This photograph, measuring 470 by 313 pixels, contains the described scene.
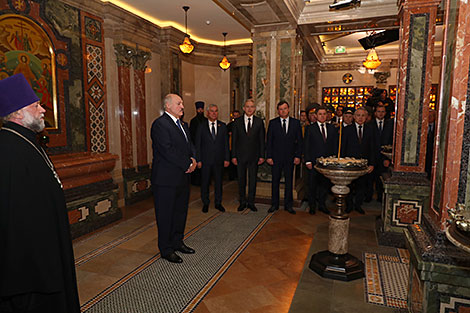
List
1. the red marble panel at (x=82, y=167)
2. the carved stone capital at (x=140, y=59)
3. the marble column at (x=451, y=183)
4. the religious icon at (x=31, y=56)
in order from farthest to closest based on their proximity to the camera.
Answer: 1. the carved stone capital at (x=140, y=59)
2. the red marble panel at (x=82, y=167)
3. the religious icon at (x=31, y=56)
4. the marble column at (x=451, y=183)

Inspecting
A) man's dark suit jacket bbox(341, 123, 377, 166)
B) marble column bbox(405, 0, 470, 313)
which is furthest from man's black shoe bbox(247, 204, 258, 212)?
marble column bbox(405, 0, 470, 313)

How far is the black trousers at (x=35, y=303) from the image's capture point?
168 cm

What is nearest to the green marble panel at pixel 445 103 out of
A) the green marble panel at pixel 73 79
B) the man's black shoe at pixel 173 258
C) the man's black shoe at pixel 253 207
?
the man's black shoe at pixel 173 258

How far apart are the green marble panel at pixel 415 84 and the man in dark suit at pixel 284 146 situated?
179 cm

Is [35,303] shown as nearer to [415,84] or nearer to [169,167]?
[169,167]

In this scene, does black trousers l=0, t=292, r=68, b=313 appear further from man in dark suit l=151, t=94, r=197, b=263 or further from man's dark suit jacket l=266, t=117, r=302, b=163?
man's dark suit jacket l=266, t=117, r=302, b=163

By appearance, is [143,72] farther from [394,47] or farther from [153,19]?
[394,47]

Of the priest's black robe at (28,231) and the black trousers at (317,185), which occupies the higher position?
the priest's black robe at (28,231)

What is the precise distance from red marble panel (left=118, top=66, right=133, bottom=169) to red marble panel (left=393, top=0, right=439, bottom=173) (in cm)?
484

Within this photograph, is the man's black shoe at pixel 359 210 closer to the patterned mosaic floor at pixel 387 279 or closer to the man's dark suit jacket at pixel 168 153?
the patterned mosaic floor at pixel 387 279

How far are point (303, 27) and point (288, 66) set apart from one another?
0.89 metres

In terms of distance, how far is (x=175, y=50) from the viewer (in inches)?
300

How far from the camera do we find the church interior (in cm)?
193

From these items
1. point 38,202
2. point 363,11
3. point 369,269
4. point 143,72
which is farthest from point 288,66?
point 38,202
